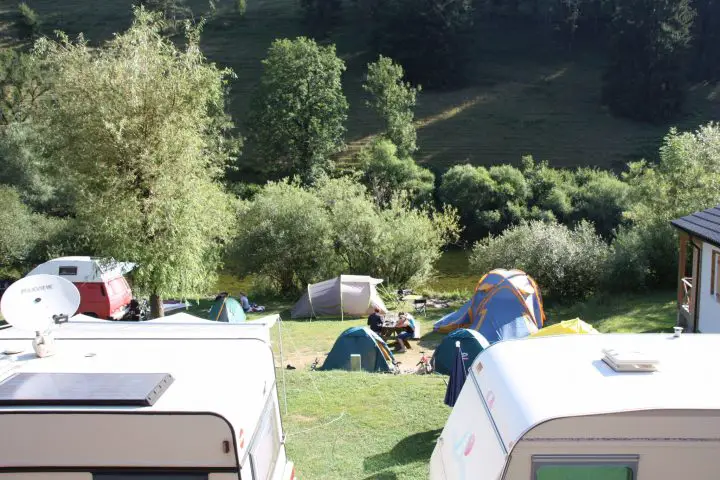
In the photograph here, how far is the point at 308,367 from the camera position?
43.7ft

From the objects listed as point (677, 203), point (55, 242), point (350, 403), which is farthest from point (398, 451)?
point (55, 242)

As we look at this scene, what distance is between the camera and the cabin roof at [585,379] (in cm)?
409

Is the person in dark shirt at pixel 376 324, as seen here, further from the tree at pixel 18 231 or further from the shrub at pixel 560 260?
the tree at pixel 18 231

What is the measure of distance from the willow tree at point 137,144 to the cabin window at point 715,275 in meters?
9.87

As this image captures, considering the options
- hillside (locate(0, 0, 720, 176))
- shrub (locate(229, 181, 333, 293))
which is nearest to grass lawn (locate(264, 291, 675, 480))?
shrub (locate(229, 181, 333, 293))

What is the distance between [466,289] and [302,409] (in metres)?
19.8

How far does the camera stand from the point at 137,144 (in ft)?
42.1

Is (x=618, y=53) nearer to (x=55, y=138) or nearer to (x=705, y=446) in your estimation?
(x=55, y=138)

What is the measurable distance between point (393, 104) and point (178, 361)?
4383cm

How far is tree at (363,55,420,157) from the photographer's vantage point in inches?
1836

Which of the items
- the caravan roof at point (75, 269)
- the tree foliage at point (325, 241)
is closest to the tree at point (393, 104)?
the tree foliage at point (325, 241)

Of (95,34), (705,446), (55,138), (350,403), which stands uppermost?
(95,34)

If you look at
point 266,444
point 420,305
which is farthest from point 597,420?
point 420,305

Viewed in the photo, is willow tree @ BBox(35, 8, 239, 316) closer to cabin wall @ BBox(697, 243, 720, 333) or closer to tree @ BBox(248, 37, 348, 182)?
cabin wall @ BBox(697, 243, 720, 333)
